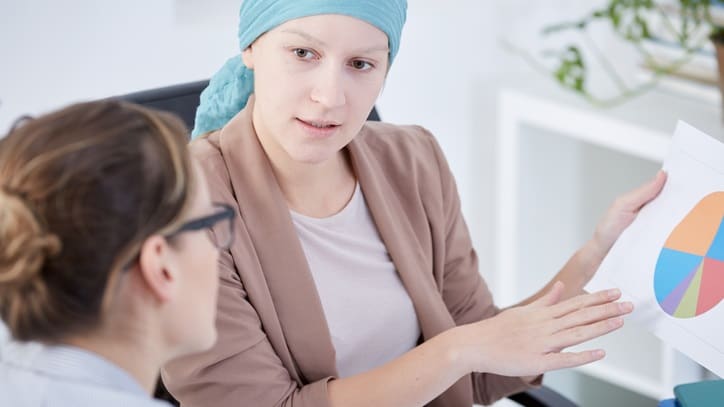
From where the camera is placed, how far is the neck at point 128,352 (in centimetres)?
95

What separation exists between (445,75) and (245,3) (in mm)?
1305

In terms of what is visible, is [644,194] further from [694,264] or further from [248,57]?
[248,57]

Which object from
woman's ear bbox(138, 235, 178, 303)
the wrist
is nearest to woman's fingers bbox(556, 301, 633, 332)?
the wrist

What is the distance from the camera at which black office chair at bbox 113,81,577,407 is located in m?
1.57

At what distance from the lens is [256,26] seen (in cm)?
142

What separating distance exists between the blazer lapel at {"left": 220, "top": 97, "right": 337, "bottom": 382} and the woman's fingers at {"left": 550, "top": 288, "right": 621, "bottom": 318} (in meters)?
0.32

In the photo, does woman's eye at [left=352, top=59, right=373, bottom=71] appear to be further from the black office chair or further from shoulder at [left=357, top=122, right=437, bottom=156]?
the black office chair

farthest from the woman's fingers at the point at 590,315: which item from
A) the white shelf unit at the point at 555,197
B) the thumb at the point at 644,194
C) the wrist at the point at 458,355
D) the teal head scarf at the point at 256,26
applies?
the white shelf unit at the point at 555,197

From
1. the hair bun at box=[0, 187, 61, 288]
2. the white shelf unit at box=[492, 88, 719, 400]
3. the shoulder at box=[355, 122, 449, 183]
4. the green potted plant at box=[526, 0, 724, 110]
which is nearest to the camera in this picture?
the hair bun at box=[0, 187, 61, 288]

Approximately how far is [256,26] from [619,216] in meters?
0.58

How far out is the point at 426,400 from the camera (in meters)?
1.40

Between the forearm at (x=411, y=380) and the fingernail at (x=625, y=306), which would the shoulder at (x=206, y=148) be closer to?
the forearm at (x=411, y=380)

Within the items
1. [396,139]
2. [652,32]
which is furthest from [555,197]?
[396,139]

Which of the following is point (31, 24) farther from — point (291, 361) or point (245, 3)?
Answer: point (291, 361)
